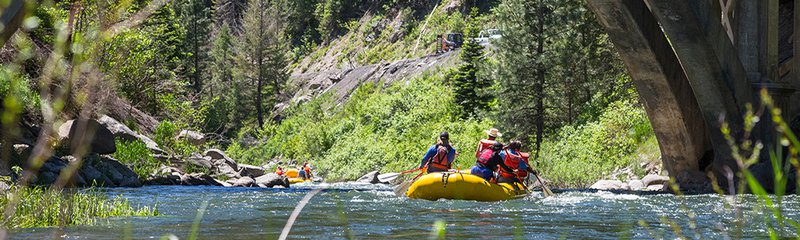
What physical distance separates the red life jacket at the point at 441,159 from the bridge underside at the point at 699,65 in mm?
3125

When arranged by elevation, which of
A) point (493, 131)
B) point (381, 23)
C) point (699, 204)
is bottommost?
Result: point (699, 204)

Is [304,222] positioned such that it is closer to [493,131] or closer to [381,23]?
[493,131]

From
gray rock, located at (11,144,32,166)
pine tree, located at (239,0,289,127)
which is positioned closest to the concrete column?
gray rock, located at (11,144,32,166)

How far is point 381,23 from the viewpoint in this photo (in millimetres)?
63219

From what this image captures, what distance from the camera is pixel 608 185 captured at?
781 inches

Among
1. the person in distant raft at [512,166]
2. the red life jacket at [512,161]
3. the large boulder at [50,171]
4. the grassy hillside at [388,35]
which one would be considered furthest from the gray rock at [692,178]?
the grassy hillside at [388,35]

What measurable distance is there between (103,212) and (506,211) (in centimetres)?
455

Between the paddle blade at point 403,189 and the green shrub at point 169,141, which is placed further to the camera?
the green shrub at point 169,141

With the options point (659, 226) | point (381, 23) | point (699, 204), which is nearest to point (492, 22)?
point (381, 23)

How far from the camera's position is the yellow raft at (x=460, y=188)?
1370 cm

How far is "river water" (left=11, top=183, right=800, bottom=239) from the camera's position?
8.09m

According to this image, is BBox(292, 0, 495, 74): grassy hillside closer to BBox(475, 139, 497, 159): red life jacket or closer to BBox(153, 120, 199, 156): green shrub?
BBox(153, 120, 199, 156): green shrub

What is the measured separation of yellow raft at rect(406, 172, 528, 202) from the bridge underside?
3114mm

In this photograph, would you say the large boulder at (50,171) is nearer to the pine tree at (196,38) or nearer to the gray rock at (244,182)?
the gray rock at (244,182)
